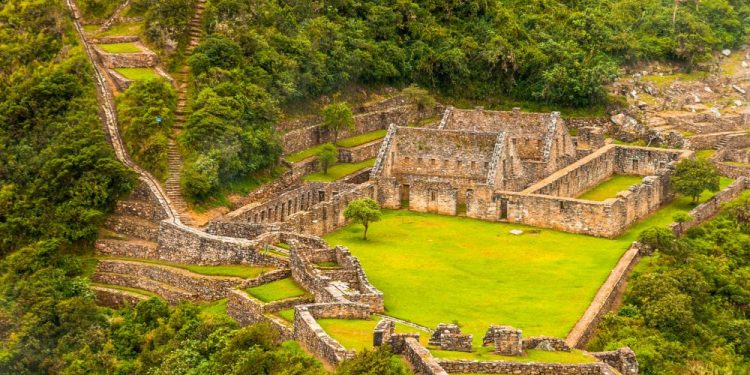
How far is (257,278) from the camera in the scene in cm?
6750

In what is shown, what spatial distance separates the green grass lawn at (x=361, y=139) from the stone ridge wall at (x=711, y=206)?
21.9 m

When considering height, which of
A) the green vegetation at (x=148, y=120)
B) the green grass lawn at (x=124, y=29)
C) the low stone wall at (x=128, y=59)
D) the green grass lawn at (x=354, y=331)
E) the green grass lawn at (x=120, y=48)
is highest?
the green grass lawn at (x=124, y=29)

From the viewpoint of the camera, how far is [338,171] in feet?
294

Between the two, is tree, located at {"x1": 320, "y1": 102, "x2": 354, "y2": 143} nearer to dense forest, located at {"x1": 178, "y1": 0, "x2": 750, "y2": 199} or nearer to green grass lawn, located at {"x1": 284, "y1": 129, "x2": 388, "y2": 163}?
green grass lawn, located at {"x1": 284, "y1": 129, "x2": 388, "y2": 163}

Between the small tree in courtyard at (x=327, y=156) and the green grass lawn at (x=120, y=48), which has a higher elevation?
the green grass lawn at (x=120, y=48)

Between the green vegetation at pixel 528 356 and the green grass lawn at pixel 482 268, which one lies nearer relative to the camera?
the green vegetation at pixel 528 356

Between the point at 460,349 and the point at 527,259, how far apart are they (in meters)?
23.8

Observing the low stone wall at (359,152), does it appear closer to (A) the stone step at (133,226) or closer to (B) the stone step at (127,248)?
(A) the stone step at (133,226)

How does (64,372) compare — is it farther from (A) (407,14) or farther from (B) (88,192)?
(A) (407,14)

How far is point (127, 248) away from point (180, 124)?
10.8 metres

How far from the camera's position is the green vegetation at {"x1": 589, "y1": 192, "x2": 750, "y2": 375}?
63094mm

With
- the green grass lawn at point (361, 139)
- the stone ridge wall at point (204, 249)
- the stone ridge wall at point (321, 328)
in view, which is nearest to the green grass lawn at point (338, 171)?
the green grass lawn at point (361, 139)

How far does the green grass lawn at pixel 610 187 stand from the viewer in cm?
8788

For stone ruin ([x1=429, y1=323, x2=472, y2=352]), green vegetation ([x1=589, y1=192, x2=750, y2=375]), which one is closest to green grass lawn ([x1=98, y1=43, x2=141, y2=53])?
green vegetation ([x1=589, y1=192, x2=750, y2=375])
